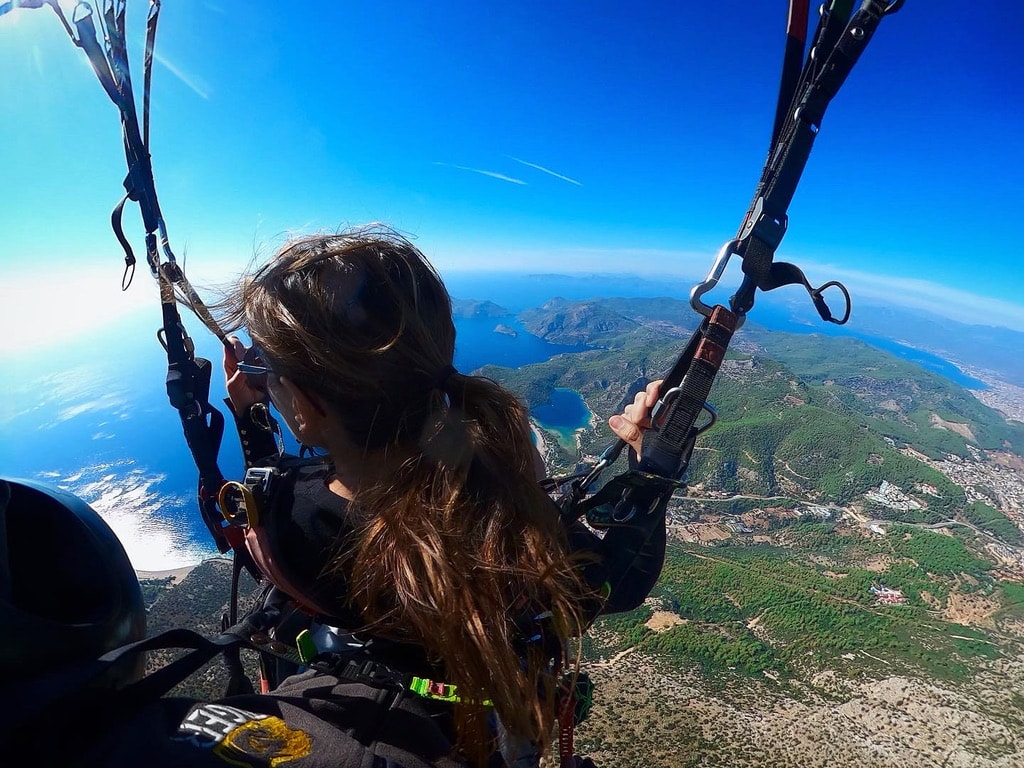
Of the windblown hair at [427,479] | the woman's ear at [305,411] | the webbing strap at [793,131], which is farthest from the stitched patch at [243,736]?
the webbing strap at [793,131]

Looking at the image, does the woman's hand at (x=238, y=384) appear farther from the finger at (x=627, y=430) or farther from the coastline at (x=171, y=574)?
the coastline at (x=171, y=574)

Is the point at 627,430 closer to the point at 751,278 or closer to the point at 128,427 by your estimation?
the point at 751,278

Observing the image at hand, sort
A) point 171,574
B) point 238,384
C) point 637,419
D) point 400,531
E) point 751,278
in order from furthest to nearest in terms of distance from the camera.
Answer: point 171,574 < point 238,384 < point 637,419 < point 751,278 < point 400,531

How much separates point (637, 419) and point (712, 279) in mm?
533

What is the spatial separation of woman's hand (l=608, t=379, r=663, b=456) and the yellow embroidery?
1.19 metres

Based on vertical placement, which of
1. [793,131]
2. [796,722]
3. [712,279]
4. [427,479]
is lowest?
[796,722]

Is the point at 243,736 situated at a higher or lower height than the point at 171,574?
higher

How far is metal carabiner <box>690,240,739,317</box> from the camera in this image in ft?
4.91

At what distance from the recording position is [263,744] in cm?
82

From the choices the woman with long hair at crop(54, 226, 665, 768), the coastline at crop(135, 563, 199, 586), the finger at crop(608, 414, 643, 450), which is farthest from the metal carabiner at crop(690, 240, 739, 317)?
the coastline at crop(135, 563, 199, 586)

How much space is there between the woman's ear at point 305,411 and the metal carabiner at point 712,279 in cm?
121

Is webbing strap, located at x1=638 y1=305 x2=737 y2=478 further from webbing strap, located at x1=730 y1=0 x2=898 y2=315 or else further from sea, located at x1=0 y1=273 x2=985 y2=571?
sea, located at x1=0 y1=273 x2=985 y2=571

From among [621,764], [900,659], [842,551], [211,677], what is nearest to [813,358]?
[842,551]

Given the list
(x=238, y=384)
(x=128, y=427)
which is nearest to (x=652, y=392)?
(x=238, y=384)
